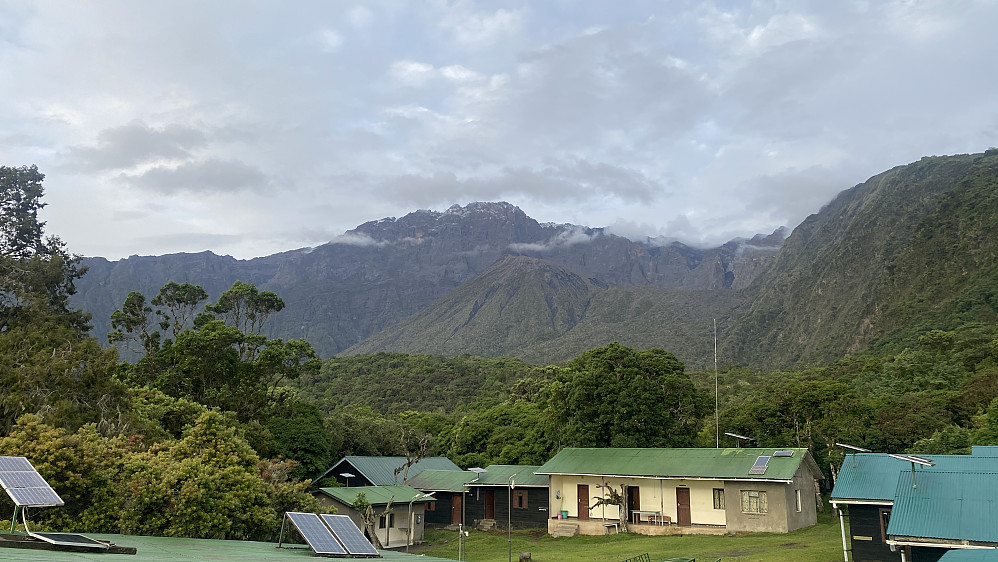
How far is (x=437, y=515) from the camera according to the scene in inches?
1578

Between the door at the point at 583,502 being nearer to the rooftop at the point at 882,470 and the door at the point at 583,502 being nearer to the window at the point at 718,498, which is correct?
the window at the point at 718,498

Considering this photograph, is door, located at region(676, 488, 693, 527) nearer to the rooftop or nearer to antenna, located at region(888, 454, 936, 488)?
the rooftop

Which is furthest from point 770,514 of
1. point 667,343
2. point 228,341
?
point 667,343

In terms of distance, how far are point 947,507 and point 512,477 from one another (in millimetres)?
22811

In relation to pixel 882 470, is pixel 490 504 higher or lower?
lower

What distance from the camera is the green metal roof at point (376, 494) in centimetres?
3219

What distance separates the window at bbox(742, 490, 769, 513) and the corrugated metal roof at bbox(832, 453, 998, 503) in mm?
7513

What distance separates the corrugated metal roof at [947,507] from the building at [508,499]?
20.4 m

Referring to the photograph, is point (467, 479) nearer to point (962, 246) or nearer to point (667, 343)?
point (962, 246)

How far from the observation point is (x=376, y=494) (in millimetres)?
33219

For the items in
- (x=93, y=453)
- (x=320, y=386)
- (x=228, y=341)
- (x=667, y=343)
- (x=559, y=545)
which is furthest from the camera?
(x=667, y=343)

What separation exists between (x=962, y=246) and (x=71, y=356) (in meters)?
120

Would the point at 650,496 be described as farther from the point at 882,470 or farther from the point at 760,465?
the point at 882,470

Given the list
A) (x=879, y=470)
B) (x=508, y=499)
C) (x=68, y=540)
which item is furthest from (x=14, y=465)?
(x=508, y=499)
